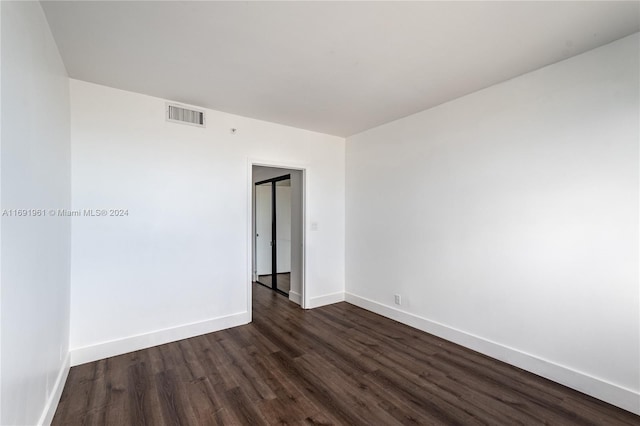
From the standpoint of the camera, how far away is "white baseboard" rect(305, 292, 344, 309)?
4.34 metres

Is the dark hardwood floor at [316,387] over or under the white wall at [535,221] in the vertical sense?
under

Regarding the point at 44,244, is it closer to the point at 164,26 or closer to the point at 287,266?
the point at 164,26

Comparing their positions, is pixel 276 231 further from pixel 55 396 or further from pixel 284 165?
pixel 55 396

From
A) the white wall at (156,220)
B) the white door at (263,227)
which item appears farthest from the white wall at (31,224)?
the white door at (263,227)

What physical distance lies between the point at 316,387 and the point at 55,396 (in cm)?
194

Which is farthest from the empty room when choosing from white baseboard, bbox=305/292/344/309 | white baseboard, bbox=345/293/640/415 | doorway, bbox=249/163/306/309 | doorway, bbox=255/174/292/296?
doorway, bbox=255/174/292/296

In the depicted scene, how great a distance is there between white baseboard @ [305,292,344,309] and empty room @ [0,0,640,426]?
0.44 m

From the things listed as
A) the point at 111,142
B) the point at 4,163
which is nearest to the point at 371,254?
the point at 111,142

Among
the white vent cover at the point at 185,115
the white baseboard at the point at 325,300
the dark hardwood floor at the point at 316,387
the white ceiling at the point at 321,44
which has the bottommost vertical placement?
the dark hardwood floor at the point at 316,387

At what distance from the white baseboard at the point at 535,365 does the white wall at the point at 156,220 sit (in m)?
2.32

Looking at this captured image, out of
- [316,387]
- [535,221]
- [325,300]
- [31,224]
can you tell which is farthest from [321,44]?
[325,300]

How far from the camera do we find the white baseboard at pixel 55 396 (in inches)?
71.4

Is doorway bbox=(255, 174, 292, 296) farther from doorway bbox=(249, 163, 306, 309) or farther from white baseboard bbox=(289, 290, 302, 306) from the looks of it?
white baseboard bbox=(289, 290, 302, 306)

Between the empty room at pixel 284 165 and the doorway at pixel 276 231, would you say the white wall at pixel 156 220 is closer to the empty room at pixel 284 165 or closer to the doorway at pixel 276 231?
the empty room at pixel 284 165
